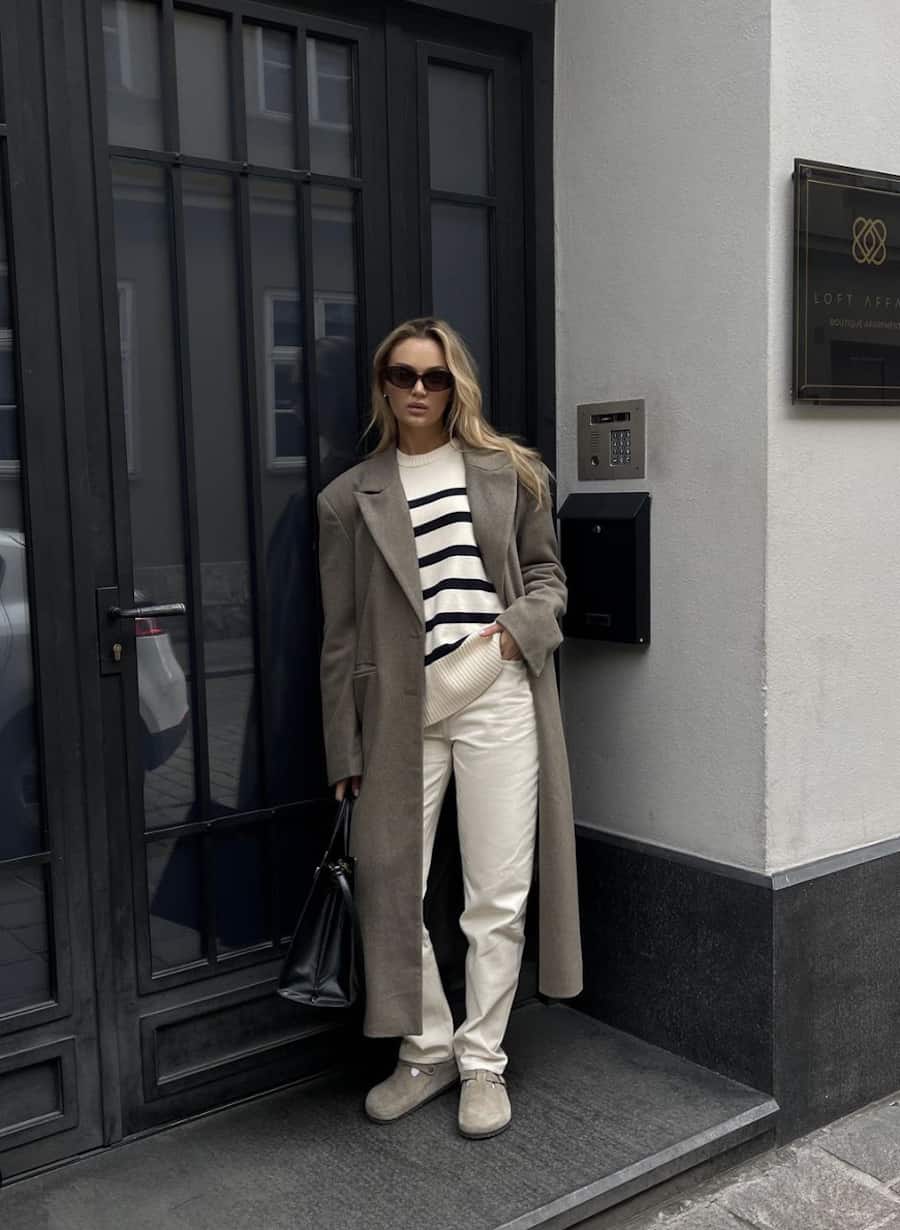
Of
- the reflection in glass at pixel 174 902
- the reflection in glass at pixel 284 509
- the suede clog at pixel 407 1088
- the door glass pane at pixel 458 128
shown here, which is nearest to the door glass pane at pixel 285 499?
the reflection in glass at pixel 284 509

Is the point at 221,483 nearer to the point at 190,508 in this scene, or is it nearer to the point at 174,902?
the point at 190,508

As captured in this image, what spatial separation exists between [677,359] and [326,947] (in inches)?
71.9

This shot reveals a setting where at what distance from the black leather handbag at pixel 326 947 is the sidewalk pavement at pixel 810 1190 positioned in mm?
808

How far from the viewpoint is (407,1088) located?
3488mm

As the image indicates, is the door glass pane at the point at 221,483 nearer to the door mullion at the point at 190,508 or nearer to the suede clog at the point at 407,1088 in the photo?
the door mullion at the point at 190,508

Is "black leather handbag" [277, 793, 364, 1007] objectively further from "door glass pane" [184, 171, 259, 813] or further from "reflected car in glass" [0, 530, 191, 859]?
"reflected car in glass" [0, 530, 191, 859]

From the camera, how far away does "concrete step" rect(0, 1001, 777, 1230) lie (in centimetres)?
303

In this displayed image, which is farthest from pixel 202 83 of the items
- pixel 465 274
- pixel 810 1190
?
pixel 810 1190

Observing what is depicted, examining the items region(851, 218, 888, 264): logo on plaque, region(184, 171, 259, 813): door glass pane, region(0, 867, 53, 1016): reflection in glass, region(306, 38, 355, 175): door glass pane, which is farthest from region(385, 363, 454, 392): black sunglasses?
region(0, 867, 53, 1016): reflection in glass

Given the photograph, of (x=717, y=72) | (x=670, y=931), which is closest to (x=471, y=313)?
(x=717, y=72)

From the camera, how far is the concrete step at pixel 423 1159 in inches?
119

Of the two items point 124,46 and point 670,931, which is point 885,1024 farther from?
point 124,46

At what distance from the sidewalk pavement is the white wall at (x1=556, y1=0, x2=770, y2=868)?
79cm

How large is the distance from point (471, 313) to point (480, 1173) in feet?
7.66
